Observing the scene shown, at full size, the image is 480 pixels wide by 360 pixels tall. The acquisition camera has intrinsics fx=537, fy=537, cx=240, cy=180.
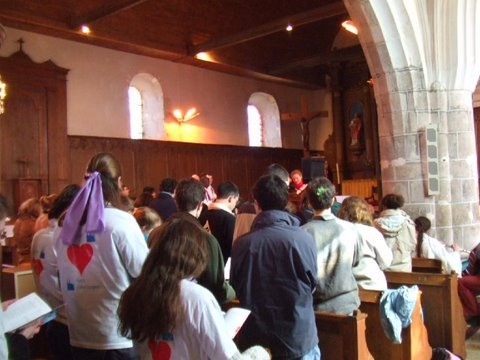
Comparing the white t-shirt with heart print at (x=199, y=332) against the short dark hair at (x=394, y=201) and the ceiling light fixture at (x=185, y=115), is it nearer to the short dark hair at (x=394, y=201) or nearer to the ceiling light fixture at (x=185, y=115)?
the short dark hair at (x=394, y=201)

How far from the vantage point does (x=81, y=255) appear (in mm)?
2430

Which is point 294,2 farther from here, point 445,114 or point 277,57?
point 445,114

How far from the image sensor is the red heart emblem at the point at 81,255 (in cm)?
241

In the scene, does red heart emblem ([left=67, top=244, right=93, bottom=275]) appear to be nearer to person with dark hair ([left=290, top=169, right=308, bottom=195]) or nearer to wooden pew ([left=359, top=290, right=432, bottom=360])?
wooden pew ([left=359, top=290, right=432, bottom=360])

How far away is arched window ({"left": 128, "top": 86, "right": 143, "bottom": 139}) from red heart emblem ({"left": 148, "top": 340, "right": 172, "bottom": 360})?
452 inches

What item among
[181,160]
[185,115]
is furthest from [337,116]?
[181,160]

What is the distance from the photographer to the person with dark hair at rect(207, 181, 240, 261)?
416 centimetres

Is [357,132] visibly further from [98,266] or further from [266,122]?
[98,266]

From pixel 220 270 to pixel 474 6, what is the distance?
620 centimetres

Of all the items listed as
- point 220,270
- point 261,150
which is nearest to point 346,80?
point 261,150

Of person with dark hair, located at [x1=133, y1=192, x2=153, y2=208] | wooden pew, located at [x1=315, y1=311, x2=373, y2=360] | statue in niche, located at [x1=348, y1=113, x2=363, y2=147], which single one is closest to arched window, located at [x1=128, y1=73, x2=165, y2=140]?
statue in niche, located at [x1=348, y1=113, x2=363, y2=147]

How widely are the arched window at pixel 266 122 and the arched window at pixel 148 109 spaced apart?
3820 millimetres

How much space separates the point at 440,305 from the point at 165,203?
9.07 feet

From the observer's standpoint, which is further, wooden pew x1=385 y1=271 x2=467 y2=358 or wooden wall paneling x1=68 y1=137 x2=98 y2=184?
wooden wall paneling x1=68 y1=137 x2=98 y2=184
